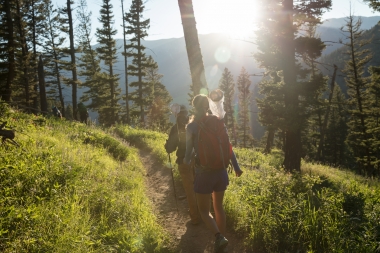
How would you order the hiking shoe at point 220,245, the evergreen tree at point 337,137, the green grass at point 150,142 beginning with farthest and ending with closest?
the evergreen tree at point 337,137 < the green grass at point 150,142 < the hiking shoe at point 220,245

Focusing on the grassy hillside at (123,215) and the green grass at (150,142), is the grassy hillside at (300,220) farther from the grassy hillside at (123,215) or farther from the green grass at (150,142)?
the green grass at (150,142)

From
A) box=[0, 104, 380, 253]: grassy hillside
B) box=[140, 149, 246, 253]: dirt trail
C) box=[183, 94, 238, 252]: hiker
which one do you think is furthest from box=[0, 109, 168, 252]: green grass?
box=[183, 94, 238, 252]: hiker

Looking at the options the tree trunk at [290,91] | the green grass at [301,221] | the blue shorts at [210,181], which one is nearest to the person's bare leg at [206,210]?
the blue shorts at [210,181]

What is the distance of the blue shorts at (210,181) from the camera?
337cm

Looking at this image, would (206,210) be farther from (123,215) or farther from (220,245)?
(123,215)

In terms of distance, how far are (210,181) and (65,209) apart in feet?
7.37

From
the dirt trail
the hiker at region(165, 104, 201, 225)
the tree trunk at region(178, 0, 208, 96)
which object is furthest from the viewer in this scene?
the tree trunk at region(178, 0, 208, 96)

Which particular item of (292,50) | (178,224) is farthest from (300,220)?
(292,50)

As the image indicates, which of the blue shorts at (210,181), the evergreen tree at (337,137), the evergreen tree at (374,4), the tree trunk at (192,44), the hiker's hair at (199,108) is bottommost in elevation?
the evergreen tree at (337,137)

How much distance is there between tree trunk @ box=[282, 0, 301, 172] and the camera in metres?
10.6

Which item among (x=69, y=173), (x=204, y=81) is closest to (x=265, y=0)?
(x=204, y=81)

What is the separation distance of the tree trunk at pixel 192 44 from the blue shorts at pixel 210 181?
8.65 feet

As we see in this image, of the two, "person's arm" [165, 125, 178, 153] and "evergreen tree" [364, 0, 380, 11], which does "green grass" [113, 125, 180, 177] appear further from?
"evergreen tree" [364, 0, 380, 11]

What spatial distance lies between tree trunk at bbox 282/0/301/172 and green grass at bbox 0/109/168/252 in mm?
7895
